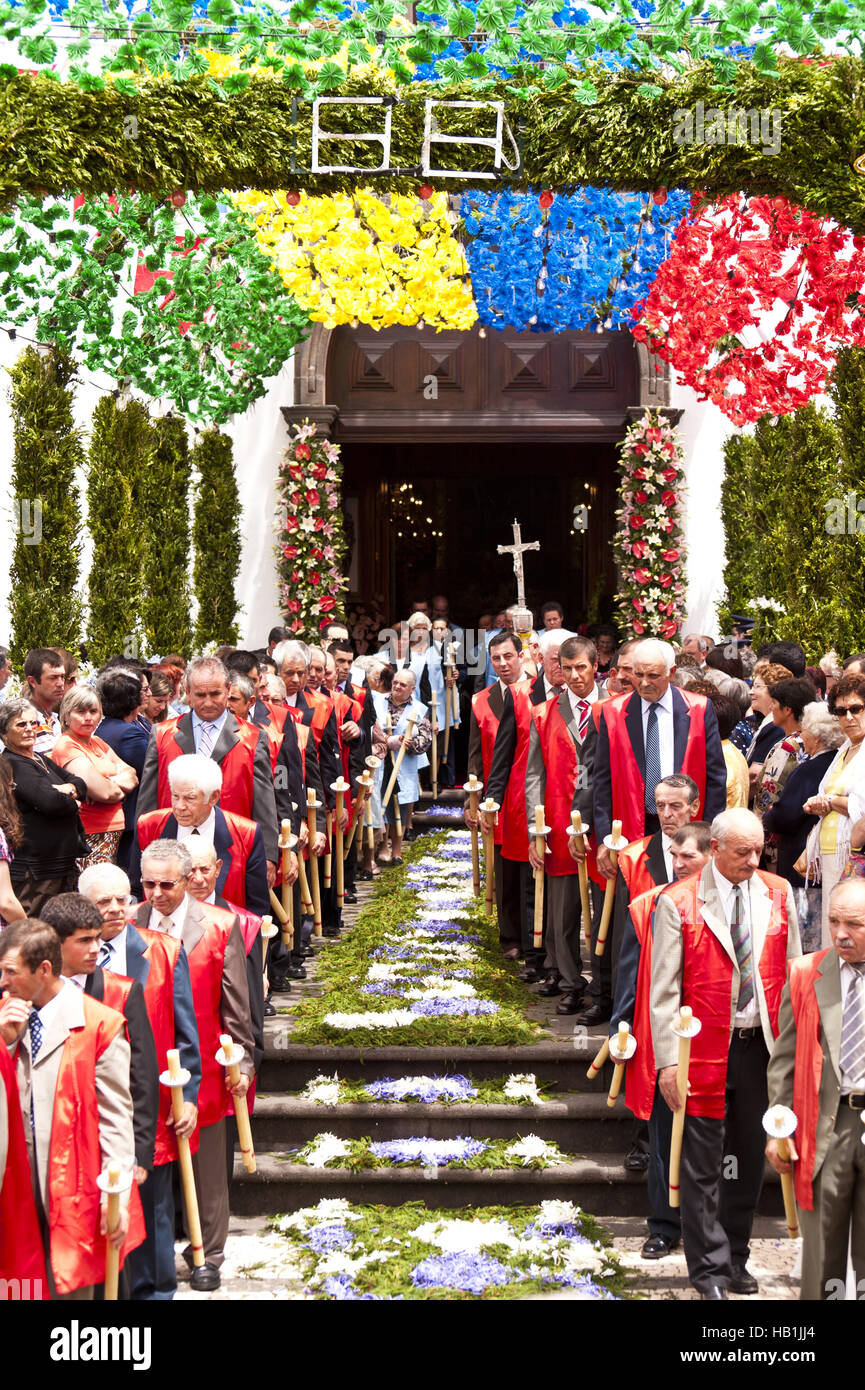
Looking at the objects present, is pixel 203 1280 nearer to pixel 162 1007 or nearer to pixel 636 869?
pixel 162 1007

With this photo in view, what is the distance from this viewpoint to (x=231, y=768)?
7582mm

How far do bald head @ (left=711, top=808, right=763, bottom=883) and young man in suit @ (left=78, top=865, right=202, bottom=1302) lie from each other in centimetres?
205

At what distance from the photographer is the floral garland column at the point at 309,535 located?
1630 centimetres

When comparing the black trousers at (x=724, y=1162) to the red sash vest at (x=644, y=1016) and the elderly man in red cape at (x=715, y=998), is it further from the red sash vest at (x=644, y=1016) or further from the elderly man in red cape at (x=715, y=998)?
the red sash vest at (x=644, y=1016)

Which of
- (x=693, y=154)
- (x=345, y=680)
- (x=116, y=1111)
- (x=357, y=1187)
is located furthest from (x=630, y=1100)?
(x=345, y=680)

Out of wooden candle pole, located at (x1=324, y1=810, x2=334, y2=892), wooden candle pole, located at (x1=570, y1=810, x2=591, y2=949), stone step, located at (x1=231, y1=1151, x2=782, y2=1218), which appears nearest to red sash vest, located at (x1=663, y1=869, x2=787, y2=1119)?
stone step, located at (x1=231, y1=1151, x2=782, y2=1218)

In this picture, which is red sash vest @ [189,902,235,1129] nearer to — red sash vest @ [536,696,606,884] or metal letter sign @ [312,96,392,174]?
metal letter sign @ [312,96,392,174]

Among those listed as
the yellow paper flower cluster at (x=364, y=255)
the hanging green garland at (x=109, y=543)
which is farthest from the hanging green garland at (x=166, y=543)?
the yellow paper flower cluster at (x=364, y=255)

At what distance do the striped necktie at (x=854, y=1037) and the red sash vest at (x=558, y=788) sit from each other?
4156 mm

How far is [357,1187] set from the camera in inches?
275

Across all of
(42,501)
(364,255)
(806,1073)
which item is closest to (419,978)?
(806,1073)

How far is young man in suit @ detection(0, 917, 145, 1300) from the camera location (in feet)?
14.4

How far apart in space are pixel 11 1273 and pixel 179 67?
16.2 ft

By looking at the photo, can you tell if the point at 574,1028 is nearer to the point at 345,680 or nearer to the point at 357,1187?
the point at 357,1187
